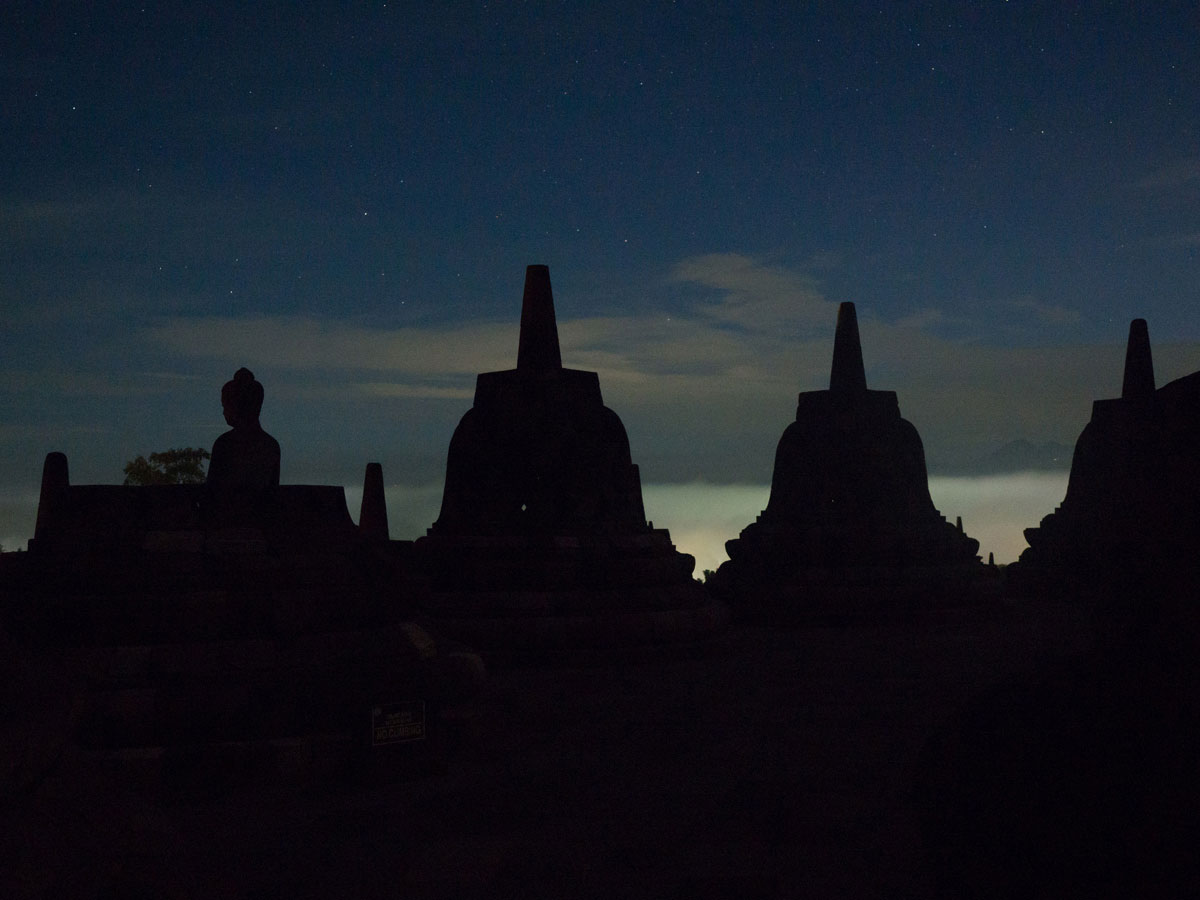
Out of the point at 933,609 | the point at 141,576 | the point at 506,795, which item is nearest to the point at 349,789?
the point at 506,795

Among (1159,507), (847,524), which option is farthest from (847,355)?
(1159,507)

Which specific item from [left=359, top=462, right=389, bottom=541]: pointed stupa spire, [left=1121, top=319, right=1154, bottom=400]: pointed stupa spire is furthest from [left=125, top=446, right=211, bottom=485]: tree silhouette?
[left=1121, top=319, right=1154, bottom=400]: pointed stupa spire

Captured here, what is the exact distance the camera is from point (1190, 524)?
355cm

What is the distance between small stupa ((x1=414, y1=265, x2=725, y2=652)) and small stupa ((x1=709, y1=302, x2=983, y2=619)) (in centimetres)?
325

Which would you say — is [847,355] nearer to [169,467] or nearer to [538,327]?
[538,327]

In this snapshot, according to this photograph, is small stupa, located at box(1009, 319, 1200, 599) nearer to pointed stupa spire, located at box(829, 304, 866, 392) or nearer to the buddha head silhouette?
the buddha head silhouette

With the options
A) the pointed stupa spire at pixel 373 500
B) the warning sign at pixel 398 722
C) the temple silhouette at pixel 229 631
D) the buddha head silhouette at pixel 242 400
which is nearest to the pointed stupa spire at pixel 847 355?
the pointed stupa spire at pixel 373 500

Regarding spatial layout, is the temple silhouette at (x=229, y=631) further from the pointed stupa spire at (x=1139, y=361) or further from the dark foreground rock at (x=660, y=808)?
the pointed stupa spire at (x=1139, y=361)

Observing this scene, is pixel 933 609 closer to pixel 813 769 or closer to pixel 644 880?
pixel 813 769

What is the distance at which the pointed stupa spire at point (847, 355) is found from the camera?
17594 mm

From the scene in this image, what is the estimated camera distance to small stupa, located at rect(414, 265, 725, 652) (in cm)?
1270

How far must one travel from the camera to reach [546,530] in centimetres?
1337

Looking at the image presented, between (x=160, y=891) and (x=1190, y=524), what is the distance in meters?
3.60

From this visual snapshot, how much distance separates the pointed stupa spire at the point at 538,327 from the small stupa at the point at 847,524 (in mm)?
5222
